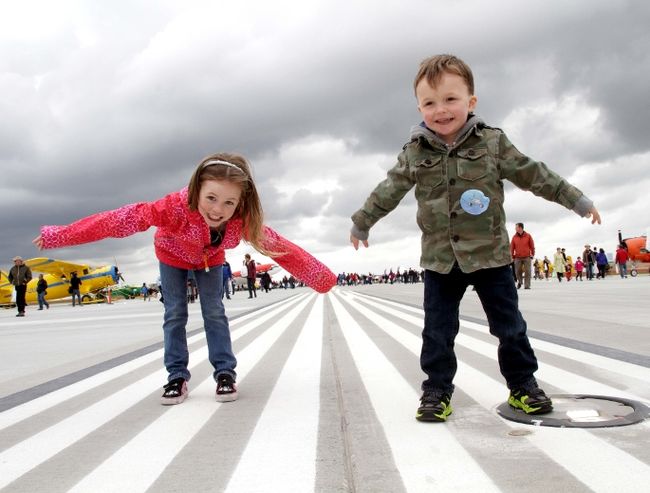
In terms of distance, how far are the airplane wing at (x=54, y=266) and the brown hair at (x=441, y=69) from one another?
36976 mm

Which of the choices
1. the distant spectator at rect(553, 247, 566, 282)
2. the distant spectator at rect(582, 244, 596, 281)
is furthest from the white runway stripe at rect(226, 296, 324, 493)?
the distant spectator at rect(582, 244, 596, 281)

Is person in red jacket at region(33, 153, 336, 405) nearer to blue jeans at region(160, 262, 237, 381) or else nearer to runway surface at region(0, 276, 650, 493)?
blue jeans at region(160, 262, 237, 381)

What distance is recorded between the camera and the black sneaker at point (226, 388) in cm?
279

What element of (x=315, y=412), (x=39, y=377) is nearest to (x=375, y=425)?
(x=315, y=412)

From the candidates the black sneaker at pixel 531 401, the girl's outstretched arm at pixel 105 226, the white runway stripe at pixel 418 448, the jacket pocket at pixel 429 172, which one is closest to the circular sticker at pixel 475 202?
the jacket pocket at pixel 429 172

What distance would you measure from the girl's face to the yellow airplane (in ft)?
119

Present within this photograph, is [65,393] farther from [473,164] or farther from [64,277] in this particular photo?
[64,277]

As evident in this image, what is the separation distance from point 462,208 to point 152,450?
161 centimetres

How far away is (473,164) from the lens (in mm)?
2436

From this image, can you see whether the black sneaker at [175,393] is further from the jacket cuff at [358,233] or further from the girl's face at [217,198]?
the jacket cuff at [358,233]

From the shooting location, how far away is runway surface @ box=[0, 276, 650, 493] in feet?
5.09

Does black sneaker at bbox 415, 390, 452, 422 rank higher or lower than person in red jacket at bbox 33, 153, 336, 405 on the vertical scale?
lower

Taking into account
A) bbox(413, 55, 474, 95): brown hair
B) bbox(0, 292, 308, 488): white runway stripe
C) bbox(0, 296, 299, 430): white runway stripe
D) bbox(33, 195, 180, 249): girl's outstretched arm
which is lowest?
bbox(0, 292, 308, 488): white runway stripe

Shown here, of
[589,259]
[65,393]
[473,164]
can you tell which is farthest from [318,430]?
[589,259]
